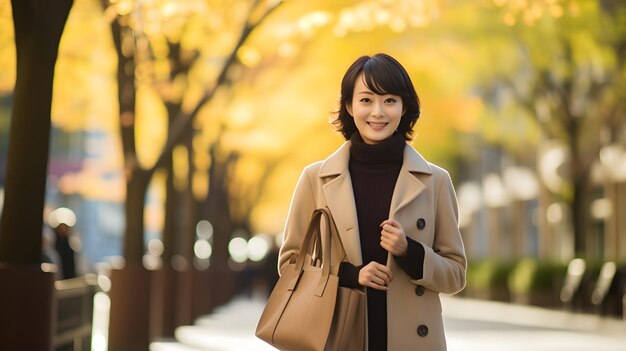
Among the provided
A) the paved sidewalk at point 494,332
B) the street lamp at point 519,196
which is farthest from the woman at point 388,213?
the street lamp at point 519,196

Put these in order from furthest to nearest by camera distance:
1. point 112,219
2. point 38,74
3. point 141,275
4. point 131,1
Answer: point 112,219 → point 141,275 → point 131,1 → point 38,74

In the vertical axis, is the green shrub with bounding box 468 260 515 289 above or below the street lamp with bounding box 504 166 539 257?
below

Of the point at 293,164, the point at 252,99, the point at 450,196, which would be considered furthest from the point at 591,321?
the point at 293,164

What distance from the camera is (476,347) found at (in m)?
17.5

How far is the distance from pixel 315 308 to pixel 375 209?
48cm

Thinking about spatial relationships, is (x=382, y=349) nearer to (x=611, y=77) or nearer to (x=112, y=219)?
(x=611, y=77)

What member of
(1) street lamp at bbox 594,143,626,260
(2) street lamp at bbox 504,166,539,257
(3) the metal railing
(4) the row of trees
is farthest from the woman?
(2) street lamp at bbox 504,166,539,257

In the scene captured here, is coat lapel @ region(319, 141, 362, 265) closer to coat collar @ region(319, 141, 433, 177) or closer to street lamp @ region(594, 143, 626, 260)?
coat collar @ region(319, 141, 433, 177)

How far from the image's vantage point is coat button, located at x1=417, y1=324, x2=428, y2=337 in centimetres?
492

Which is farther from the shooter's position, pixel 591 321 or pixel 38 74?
pixel 591 321

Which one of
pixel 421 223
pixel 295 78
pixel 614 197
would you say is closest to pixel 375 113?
pixel 421 223

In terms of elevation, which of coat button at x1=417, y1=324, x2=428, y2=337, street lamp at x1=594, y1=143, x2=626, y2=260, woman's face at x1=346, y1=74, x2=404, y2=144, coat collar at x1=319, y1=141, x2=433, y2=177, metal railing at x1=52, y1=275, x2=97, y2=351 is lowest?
metal railing at x1=52, y1=275, x2=97, y2=351

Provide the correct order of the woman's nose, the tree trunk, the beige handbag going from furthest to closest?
the tree trunk
the woman's nose
the beige handbag

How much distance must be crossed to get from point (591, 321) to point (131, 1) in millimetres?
14491
